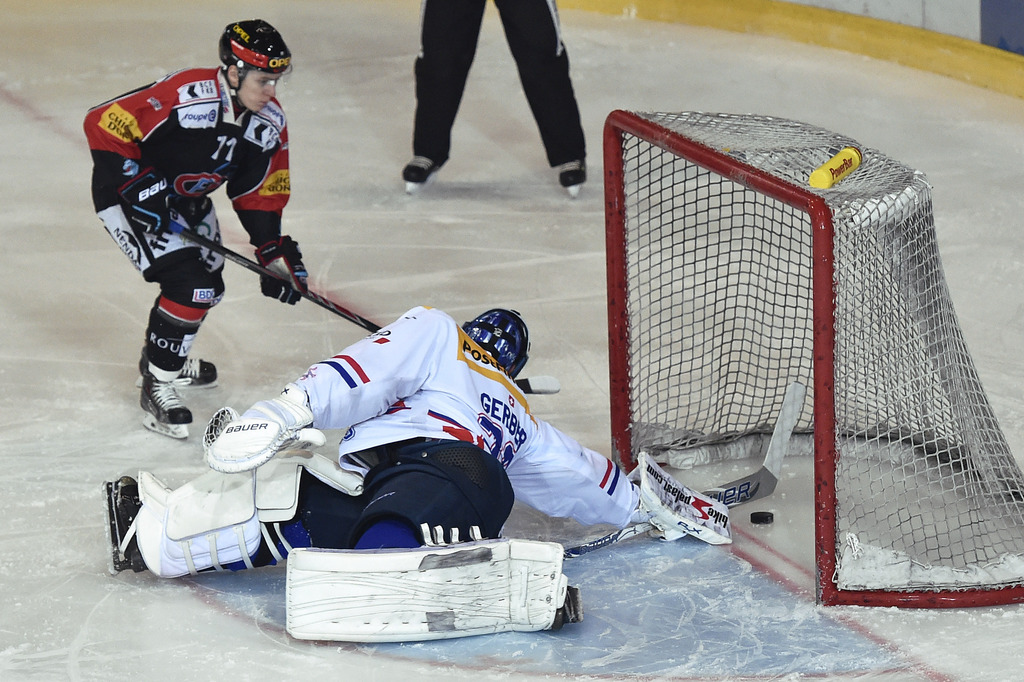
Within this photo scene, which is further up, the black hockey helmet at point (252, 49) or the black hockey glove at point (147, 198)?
the black hockey helmet at point (252, 49)

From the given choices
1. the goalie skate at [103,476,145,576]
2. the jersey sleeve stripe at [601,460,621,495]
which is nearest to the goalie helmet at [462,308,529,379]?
the jersey sleeve stripe at [601,460,621,495]

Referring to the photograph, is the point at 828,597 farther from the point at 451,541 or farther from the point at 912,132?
the point at 912,132

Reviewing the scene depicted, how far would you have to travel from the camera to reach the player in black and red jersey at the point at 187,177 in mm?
3221

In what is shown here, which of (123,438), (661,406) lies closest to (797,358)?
(661,406)

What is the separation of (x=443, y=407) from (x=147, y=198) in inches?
39.8

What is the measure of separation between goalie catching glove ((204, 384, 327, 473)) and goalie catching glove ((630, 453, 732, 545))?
2.35 feet

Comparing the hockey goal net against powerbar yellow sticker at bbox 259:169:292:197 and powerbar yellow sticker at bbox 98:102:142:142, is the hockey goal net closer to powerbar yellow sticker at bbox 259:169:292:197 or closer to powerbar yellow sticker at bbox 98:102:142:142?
powerbar yellow sticker at bbox 259:169:292:197

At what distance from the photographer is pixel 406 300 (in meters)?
4.27

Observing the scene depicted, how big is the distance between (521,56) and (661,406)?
1.94 meters

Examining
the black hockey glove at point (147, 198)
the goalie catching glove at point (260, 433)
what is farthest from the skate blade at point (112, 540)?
the black hockey glove at point (147, 198)

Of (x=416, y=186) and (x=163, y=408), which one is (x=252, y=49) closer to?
(x=163, y=408)

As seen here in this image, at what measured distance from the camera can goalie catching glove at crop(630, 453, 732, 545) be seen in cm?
283

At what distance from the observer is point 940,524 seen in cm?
282

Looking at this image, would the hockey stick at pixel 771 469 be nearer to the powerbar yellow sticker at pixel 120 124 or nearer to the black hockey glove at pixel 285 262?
the black hockey glove at pixel 285 262
